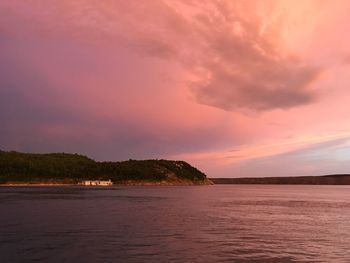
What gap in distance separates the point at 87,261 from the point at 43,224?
28616 millimetres

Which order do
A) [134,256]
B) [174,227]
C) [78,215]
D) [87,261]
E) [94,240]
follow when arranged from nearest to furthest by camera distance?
[87,261]
[134,256]
[94,240]
[174,227]
[78,215]

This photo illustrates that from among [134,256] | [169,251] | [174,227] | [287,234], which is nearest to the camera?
[134,256]

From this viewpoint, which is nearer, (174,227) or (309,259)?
(309,259)

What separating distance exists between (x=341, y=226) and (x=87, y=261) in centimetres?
4739

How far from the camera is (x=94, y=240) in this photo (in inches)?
1826

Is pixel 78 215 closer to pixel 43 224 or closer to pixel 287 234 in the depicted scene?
pixel 43 224

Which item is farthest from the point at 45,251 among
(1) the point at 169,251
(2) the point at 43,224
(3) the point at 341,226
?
(3) the point at 341,226

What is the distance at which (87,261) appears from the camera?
35125 mm

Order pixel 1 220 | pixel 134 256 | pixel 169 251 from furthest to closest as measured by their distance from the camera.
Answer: pixel 1 220 → pixel 169 251 → pixel 134 256

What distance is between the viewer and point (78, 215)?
247ft

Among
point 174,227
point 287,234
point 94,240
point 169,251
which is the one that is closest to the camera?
point 169,251

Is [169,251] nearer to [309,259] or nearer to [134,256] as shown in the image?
[134,256]

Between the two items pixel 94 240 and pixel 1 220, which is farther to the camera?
pixel 1 220

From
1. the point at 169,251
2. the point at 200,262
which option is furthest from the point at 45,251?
the point at 200,262
